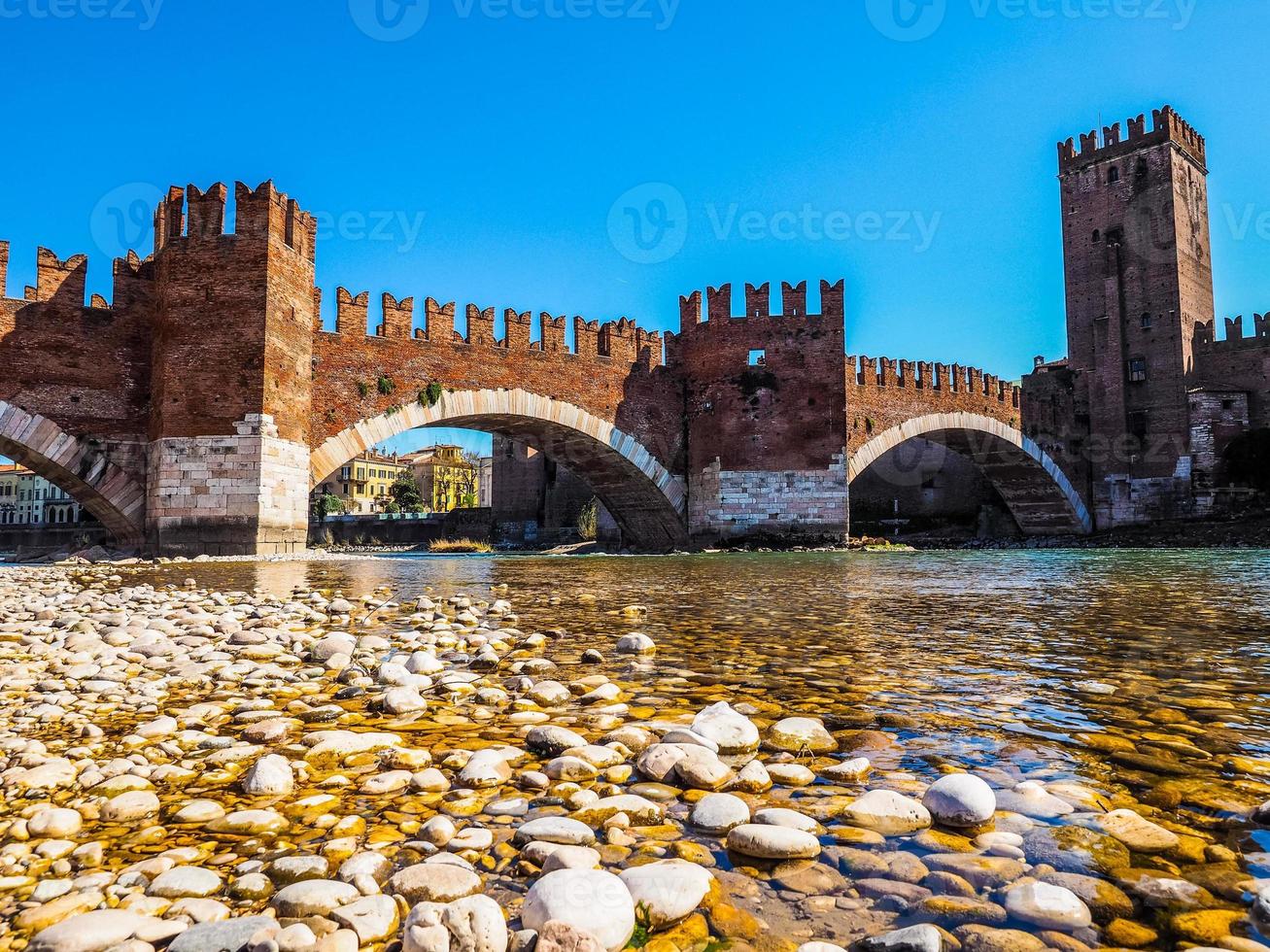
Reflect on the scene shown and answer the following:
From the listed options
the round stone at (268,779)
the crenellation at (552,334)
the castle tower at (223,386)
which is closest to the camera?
the round stone at (268,779)

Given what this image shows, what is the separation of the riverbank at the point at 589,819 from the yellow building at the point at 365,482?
69800 mm

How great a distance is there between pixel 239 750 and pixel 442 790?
0.61 meters

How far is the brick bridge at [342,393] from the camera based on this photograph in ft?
47.1

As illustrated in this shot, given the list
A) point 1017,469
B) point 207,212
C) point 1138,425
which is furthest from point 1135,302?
point 207,212

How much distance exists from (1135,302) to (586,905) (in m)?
41.4

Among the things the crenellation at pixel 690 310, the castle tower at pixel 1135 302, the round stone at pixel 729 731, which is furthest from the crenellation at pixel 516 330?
the castle tower at pixel 1135 302

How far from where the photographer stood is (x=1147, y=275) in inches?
1387

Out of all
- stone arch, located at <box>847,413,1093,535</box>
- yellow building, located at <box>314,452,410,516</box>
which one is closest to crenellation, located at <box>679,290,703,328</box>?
stone arch, located at <box>847,413,1093,535</box>

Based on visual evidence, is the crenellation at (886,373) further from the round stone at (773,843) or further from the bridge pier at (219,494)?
the round stone at (773,843)

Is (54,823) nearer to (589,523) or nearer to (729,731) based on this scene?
(729,731)

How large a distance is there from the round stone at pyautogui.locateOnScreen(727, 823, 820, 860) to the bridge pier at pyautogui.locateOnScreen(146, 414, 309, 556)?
14.2 meters

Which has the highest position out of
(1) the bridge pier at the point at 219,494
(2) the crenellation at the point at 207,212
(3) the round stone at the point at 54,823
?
(2) the crenellation at the point at 207,212

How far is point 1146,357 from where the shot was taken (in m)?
35.0

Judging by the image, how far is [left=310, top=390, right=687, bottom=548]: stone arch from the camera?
17.1 meters
